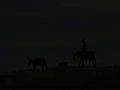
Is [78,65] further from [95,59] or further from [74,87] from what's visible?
[74,87]

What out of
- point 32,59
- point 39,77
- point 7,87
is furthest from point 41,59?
point 7,87

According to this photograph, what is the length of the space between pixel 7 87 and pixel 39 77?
26.6ft

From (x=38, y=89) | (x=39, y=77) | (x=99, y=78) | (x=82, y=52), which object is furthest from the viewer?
(x=82, y=52)

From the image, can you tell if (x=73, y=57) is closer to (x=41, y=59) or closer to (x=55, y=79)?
(x=41, y=59)

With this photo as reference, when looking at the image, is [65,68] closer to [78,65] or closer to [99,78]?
[78,65]

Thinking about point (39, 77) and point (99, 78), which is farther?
point (39, 77)

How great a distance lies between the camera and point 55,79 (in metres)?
38.1

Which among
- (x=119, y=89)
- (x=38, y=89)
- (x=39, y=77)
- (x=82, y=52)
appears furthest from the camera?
A: (x=82, y=52)

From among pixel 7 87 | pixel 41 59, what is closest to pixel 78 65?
pixel 41 59

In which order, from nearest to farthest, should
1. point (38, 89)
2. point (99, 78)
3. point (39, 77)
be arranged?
point (38, 89) < point (99, 78) < point (39, 77)

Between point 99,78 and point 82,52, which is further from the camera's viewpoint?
point 82,52

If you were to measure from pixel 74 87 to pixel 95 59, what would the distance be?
1974 cm

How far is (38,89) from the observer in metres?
31.0

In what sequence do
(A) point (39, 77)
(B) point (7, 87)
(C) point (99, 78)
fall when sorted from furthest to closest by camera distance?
(A) point (39, 77), (C) point (99, 78), (B) point (7, 87)
